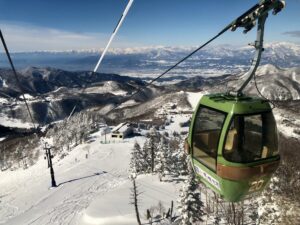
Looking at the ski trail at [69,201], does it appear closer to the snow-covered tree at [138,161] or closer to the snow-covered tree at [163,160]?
the snow-covered tree at [138,161]

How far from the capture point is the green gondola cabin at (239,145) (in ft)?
32.4

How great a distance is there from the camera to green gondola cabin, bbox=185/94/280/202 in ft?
32.4

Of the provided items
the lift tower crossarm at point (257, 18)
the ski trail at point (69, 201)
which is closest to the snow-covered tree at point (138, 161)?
the ski trail at point (69, 201)

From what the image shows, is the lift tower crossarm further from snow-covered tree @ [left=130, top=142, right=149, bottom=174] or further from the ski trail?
snow-covered tree @ [left=130, top=142, right=149, bottom=174]

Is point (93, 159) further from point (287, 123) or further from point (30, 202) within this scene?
point (287, 123)

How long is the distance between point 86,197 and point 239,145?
50387 mm

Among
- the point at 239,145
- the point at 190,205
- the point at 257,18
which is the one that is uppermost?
the point at 257,18

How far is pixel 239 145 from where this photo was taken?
33.4 feet

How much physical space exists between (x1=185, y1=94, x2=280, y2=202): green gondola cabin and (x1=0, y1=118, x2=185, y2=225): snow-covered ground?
36537 mm

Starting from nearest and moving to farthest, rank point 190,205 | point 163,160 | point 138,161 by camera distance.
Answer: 1. point 190,205
2. point 163,160
3. point 138,161

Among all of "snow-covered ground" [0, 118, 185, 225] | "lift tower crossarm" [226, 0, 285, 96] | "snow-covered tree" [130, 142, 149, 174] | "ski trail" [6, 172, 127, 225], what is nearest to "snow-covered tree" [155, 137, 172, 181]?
"snow-covered ground" [0, 118, 185, 225]

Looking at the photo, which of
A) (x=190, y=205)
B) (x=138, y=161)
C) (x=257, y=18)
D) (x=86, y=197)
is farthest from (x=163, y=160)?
(x=257, y=18)

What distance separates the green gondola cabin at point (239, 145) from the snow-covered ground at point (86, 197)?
36537 millimetres

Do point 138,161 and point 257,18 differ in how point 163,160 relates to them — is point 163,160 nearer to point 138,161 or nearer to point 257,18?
point 138,161
